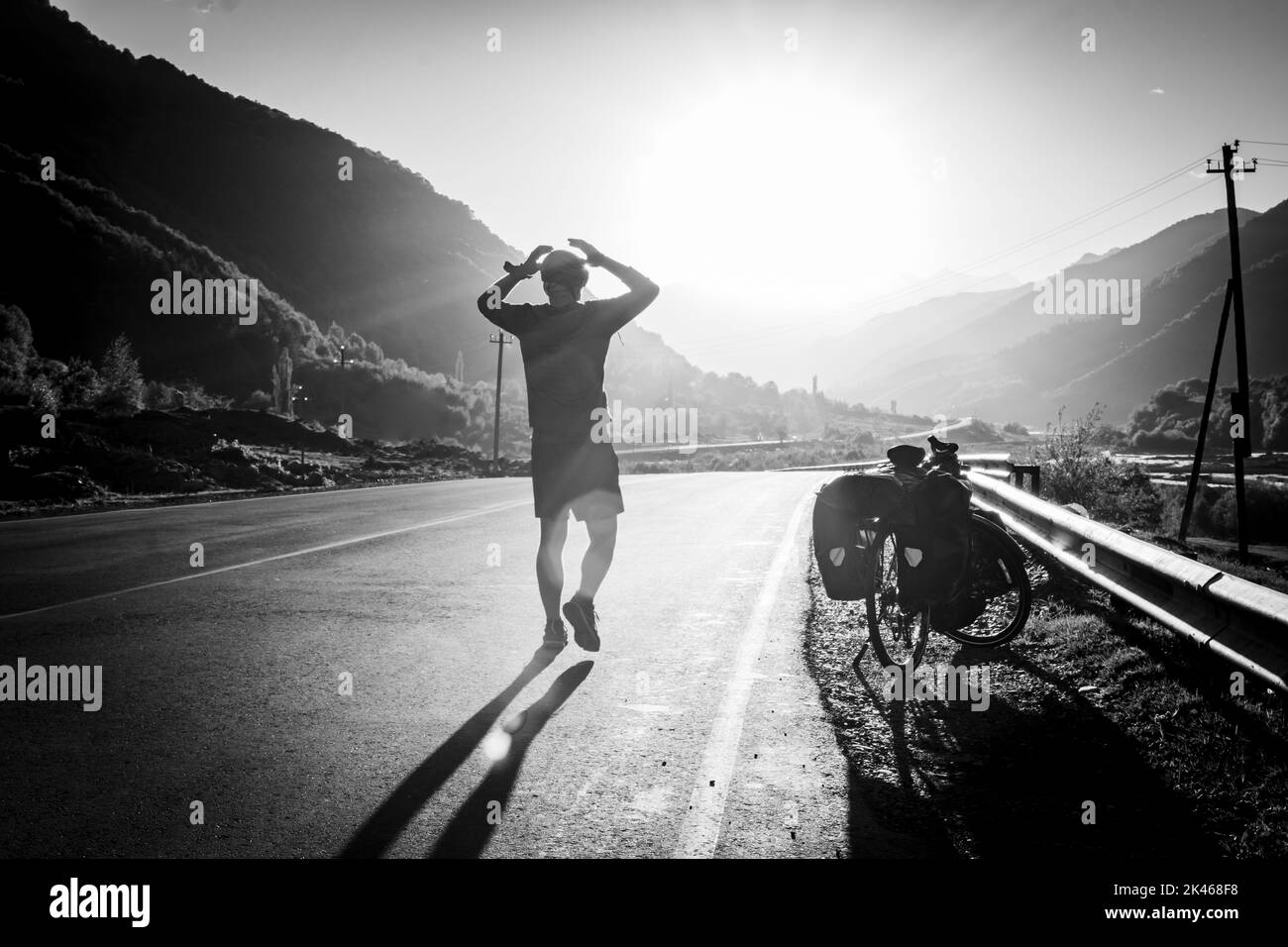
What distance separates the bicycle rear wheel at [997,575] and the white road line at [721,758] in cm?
123

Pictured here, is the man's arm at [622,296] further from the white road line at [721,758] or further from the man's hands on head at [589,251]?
the white road line at [721,758]

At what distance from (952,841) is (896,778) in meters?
0.55

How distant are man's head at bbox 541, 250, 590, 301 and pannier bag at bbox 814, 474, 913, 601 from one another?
77.2 inches

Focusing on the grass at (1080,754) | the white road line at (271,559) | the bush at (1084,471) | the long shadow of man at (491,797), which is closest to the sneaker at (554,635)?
the long shadow of man at (491,797)

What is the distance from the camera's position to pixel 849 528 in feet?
16.3

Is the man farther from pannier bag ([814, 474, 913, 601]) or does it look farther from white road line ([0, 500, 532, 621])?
white road line ([0, 500, 532, 621])

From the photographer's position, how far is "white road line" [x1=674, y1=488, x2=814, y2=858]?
272 cm

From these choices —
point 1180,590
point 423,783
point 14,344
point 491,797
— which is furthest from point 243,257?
point 1180,590

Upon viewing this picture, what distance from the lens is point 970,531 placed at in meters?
4.76

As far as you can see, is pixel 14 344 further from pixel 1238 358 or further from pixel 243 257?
pixel 1238 358

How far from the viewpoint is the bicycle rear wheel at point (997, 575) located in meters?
4.73

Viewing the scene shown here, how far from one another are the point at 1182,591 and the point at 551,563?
11.1ft
